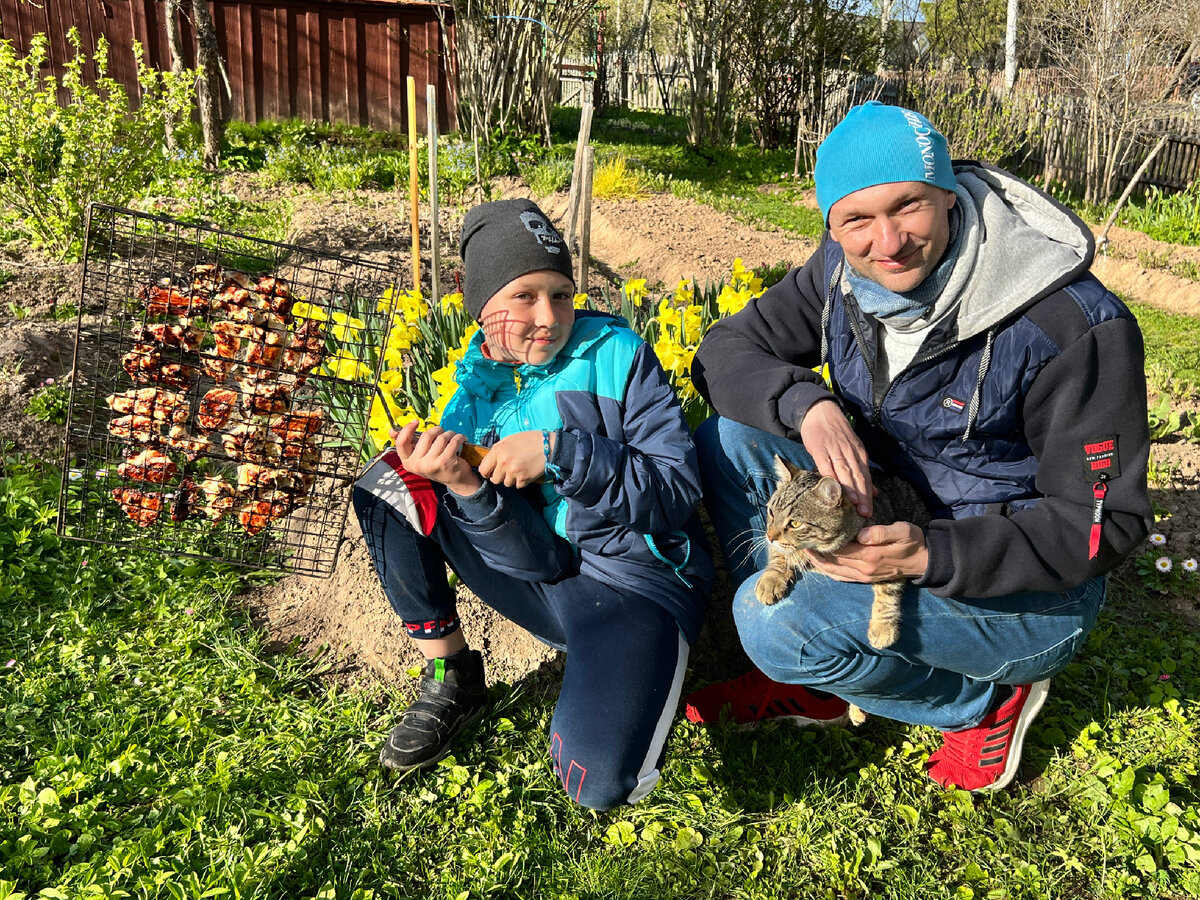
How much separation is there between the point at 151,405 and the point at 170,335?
0.22m

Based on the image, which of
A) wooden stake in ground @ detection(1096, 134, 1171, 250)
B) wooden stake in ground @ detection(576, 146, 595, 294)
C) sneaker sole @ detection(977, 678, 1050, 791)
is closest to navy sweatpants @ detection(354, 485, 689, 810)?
sneaker sole @ detection(977, 678, 1050, 791)

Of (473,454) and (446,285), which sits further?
(446,285)

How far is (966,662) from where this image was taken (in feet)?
6.64

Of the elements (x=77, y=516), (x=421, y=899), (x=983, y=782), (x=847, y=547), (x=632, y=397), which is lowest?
(x=421, y=899)

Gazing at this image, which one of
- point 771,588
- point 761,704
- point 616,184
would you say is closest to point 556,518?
point 771,588

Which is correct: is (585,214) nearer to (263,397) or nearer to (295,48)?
(263,397)

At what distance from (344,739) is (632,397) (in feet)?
4.40

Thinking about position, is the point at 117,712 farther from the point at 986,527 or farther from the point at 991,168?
the point at 991,168

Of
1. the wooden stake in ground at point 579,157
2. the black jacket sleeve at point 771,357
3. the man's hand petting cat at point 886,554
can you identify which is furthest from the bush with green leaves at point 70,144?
the man's hand petting cat at point 886,554

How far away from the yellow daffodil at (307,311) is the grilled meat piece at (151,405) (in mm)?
443

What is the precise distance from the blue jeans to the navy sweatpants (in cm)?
28

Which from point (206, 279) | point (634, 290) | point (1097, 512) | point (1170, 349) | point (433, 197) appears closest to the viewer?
point (1097, 512)

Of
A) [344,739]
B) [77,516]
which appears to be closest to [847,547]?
[344,739]

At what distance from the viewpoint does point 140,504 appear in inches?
101
